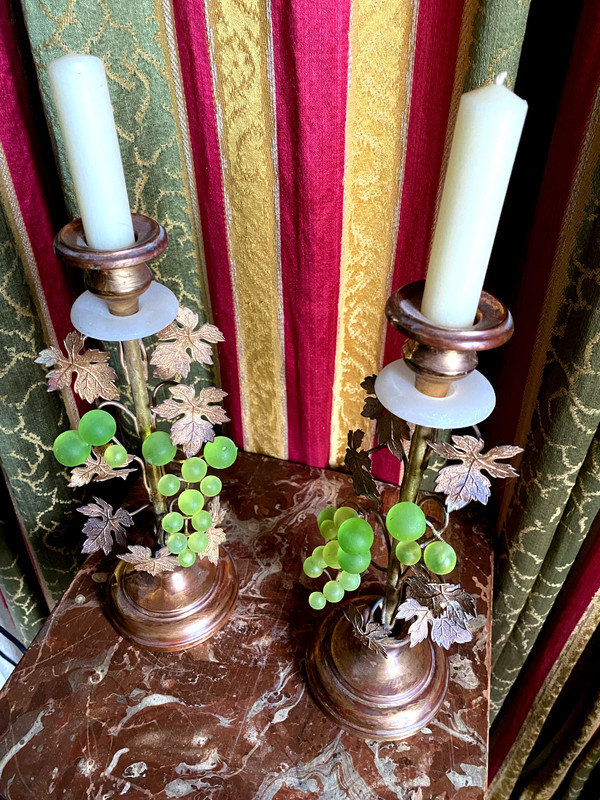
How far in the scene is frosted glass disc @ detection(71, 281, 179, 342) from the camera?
1.66 feet

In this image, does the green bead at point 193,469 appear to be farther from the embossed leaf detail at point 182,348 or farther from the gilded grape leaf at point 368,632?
the gilded grape leaf at point 368,632

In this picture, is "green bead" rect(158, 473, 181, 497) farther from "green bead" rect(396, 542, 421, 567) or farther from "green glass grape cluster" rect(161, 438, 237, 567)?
"green bead" rect(396, 542, 421, 567)

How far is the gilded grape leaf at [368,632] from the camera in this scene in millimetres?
597

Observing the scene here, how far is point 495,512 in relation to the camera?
0.86m

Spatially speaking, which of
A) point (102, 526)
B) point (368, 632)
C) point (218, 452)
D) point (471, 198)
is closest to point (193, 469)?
point (218, 452)

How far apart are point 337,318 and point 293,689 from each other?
448mm

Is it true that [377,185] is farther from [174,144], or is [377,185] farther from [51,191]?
[51,191]

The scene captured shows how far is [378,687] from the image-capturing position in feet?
2.00

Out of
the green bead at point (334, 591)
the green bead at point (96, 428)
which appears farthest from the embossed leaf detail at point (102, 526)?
the green bead at point (334, 591)

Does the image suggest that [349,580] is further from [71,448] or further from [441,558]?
[71,448]

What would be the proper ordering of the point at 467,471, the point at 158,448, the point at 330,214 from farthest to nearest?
1. the point at 330,214
2. the point at 158,448
3. the point at 467,471

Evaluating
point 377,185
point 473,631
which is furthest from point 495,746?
point 377,185

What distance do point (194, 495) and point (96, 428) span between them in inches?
5.6

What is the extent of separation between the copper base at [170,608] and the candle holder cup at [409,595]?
13 centimetres
